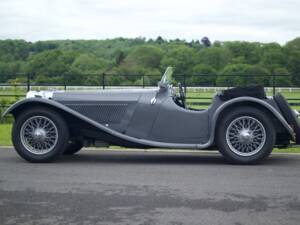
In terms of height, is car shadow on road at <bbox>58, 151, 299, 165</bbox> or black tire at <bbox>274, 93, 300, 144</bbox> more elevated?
black tire at <bbox>274, 93, 300, 144</bbox>

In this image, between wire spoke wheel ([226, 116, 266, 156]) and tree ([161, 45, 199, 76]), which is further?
tree ([161, 45, 199, 76])

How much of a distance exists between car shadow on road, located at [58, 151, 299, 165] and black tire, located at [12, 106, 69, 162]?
1.17 ft

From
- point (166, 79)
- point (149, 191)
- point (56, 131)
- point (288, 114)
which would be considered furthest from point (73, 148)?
point (288, 114)

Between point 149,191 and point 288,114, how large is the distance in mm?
3103

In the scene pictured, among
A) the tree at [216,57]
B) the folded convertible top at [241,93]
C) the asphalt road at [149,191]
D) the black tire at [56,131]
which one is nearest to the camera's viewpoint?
the asphalt road at [149,191]

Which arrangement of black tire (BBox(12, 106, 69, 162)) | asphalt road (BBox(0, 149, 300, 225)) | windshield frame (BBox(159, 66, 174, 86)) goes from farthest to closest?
windshield frame (BBox(159, 66, 174, 86)) < black tire (BBox(12, 106, 69, 162)) < asphalt road (BBox(0, 149, 300, 225))

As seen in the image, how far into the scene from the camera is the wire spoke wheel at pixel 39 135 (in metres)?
8.08

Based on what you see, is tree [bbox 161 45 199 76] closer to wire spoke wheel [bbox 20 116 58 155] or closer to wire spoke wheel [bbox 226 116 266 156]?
wire spoke wheel [bbox 226 116 266 156]

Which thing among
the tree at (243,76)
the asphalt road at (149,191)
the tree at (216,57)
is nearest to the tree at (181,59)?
the tree at (216,57)

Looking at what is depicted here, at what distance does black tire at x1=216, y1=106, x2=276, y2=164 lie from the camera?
25.9 feet

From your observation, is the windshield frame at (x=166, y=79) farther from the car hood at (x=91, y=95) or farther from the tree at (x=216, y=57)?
the tree at (x=216, y=57)

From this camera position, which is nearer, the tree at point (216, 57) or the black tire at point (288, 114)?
the black tire at point (288, 114)

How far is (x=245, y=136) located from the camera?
7.93m

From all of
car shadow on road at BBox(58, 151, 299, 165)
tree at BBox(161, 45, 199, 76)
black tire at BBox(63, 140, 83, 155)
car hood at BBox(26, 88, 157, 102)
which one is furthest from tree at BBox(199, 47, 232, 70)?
car hood at BBox(26, 88, 157, 102)
